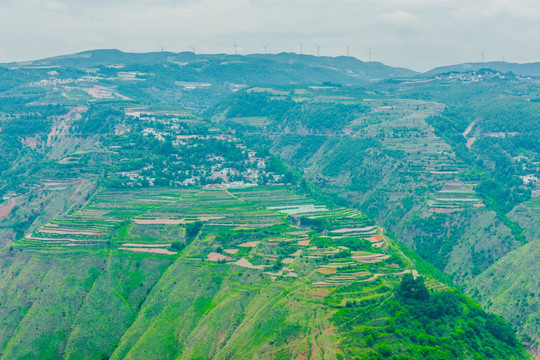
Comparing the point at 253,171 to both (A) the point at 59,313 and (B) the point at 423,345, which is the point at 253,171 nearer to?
(A) the point at 59,313

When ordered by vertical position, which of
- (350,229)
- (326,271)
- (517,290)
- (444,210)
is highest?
(326,271)

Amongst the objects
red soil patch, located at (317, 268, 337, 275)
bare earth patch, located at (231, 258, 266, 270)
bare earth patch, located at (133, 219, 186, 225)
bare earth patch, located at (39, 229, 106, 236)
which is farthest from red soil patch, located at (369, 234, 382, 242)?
bare earth patch, located at (39, 229, 106, 236)

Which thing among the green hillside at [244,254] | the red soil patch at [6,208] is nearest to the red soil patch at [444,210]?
the green hillside at [244,254]

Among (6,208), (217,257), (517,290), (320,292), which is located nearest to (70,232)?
(217,257)

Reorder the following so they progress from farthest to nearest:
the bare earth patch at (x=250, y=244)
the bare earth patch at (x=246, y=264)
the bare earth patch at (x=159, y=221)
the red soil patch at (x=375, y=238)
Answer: the bare earth patch at (x=159, y=221) < the red soil patch at (x=375, y=238) < the bare earth patch at (x=250, y=244) < the bare earth patch at (x=246, y=264)

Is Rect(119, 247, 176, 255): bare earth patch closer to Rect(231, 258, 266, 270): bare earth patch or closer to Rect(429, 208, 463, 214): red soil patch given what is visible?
Rect(231, 258, 266, 270): bare earth patch

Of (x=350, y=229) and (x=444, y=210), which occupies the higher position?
(x=350, y=229)

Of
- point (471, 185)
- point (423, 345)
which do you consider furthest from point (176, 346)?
point (471, 185)

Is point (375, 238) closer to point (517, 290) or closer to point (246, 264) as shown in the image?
point (517, 290)

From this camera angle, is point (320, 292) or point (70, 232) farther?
point (70, 232)

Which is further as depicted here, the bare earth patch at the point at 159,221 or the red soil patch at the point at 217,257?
the bare earth patch at the point at 159,221

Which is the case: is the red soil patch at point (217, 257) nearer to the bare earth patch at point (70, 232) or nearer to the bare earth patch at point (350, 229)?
the bare earth patch at point (70, 232)
